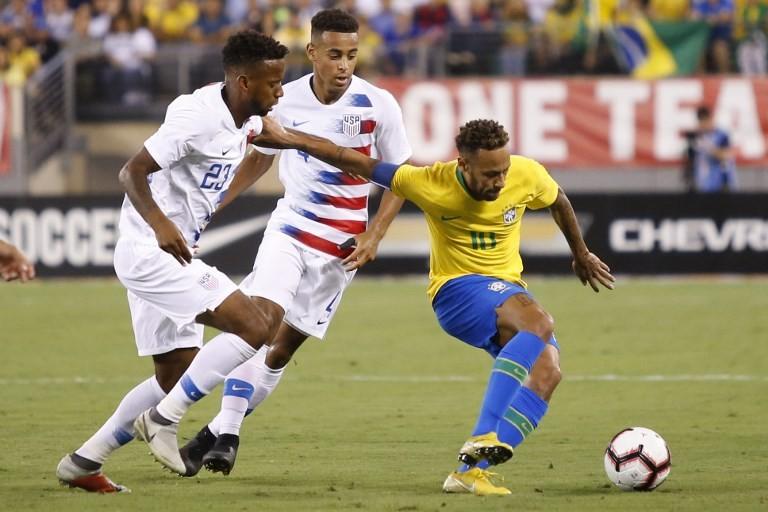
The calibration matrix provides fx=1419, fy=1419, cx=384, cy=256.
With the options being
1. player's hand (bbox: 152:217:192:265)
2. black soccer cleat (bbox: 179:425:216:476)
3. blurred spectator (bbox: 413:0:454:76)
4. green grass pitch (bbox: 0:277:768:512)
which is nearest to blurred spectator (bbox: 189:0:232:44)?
blurred spectator (bbox: 413:0:454:76)

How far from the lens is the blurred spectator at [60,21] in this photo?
2388 centimetres

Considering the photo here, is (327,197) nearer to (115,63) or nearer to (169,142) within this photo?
(169,142)

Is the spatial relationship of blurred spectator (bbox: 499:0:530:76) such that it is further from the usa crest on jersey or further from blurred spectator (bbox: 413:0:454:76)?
the usa crest on jersey

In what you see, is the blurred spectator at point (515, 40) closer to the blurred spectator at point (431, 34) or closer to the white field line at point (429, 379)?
the blurred spectator at point (431, 34)

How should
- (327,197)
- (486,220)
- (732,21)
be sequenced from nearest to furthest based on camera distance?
1. (486,220)
2. (327,197)
3. (732,21)

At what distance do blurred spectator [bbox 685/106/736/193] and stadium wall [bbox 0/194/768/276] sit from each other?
93.2 inches

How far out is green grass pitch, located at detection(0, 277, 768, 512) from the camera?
6.56m

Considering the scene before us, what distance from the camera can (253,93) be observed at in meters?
6.88

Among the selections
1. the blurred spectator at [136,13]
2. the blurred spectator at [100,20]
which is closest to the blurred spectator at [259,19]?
the blurred spectator at [136,13]

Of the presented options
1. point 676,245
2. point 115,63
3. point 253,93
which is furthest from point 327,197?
point 115,63

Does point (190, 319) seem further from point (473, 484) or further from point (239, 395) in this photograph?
point (473, 484)

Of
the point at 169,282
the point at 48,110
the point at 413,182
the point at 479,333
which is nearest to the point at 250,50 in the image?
the point at 413,182

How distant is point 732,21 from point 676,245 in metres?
5.01

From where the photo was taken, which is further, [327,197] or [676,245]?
[676,245]
